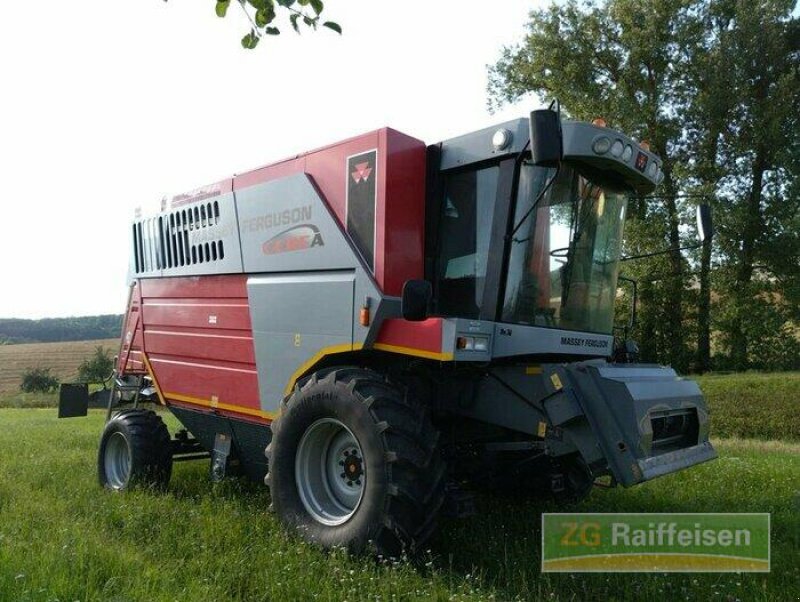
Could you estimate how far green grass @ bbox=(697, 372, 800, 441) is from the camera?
16250mm

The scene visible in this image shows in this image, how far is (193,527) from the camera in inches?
193

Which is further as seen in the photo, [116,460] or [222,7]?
[116,460]

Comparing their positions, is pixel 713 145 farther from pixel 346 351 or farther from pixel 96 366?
pixel 96 366

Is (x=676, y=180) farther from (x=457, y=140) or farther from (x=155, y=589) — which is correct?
(x=155, y=589)

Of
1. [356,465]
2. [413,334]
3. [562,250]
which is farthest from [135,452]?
[562,250]

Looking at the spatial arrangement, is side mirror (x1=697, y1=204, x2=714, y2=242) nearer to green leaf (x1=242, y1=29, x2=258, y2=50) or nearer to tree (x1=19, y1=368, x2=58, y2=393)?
green leaf (x1=242, y1=29, x2=258, y2=50)

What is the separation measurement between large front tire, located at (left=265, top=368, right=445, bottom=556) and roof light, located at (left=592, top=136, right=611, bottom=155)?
2.07 meters

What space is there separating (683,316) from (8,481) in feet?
69.9

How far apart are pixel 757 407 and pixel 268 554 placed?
15866mm

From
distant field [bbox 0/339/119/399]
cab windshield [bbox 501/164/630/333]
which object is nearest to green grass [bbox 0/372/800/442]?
cab windshield [bbox 501/164/630/333]

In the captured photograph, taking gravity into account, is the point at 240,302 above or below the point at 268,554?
above

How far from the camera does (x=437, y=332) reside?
4.27 m

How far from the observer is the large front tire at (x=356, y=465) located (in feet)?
13.3

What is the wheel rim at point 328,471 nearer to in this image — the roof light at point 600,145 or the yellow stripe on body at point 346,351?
the yellow stripe on body at point 346,351
